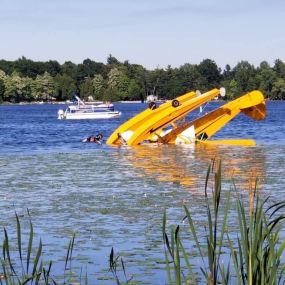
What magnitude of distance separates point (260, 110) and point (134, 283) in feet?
82.4

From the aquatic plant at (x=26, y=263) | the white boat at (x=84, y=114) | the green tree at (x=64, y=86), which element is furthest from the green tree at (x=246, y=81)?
the aquatic plant at (x=26, y=263)

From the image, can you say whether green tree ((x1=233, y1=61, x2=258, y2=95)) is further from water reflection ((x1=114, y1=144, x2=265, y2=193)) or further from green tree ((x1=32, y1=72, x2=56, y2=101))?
water reflection ((x1=114, y1=144, x2=265, y2=193))

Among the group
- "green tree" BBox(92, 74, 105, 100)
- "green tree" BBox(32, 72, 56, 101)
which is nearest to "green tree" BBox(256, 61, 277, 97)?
"green tree" BBox(92, 74, 105, 100)

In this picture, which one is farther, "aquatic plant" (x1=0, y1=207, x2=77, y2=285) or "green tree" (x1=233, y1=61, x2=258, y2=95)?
"green tree" (x1=233, y1=61, x2=258, y2=95)

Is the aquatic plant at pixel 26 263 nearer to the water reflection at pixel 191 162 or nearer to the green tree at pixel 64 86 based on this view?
the water reflection at pixel 191 162

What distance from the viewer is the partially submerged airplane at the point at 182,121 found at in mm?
31734

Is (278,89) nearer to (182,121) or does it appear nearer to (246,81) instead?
(246,81)

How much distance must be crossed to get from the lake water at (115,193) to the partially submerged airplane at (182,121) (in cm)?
150

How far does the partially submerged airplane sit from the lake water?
1498mm

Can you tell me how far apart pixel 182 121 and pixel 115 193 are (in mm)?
17471

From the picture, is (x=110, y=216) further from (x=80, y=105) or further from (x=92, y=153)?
(x=80, y=105)

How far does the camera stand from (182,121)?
34188mm

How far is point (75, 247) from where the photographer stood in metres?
11.2

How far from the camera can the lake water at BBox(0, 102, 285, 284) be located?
35.4 ft
